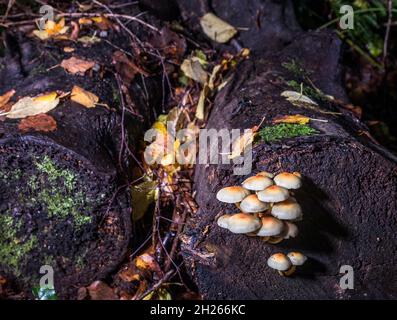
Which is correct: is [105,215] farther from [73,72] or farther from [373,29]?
[373,29]

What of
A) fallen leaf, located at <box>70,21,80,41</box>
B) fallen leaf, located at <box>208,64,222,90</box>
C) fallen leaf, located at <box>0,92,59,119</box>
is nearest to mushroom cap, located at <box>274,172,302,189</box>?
fallen leaf, located at <box>0,92,59,119</box>

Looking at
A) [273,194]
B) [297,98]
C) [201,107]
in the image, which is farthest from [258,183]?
[201,107]

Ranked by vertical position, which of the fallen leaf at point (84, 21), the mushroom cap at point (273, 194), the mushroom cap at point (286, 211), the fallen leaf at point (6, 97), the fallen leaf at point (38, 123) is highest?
the fallen leaf at point (84, 21)

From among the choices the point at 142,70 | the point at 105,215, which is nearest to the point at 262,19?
the point at 142,70

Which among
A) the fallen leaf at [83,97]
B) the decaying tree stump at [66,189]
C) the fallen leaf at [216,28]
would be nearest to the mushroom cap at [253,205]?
the decaying tree stump at [66,189]

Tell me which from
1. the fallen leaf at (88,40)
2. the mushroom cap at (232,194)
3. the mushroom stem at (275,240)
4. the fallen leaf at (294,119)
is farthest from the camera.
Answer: the fallen leaf at (88,40)

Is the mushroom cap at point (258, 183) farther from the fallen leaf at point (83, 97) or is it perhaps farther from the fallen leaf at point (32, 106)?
the fallen leaf at point (32, 106)
